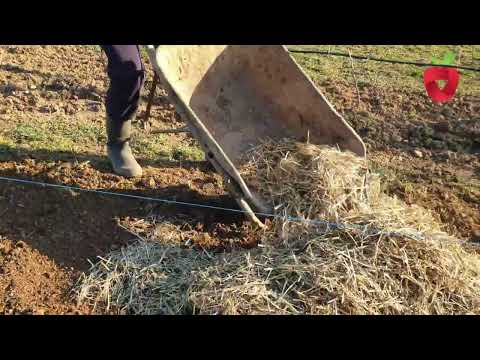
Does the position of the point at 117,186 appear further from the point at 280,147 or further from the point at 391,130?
the point at 391,130

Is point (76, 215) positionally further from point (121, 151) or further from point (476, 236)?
point (476, 236)

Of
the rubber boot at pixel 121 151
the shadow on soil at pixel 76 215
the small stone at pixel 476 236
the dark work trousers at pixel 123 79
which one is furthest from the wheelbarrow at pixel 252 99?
the small stone at pixel 476 236

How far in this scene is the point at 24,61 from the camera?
17.1ft

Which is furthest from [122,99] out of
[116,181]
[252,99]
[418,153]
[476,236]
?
[476,236]

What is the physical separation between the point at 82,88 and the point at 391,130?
9.58 feet

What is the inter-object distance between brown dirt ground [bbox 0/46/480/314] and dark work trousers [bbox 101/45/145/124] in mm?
503

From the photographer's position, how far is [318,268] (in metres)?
2.75

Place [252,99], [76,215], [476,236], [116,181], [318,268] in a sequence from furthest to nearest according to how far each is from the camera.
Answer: [252,99] → [116,181] → [476,236] → [76,215] → [318,268]

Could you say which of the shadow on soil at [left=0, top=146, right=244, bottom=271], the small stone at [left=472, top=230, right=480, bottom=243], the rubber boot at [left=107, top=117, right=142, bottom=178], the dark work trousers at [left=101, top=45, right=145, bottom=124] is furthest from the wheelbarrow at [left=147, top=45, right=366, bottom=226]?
the small stone at [left=472, top=230, right=480, bottom=243]

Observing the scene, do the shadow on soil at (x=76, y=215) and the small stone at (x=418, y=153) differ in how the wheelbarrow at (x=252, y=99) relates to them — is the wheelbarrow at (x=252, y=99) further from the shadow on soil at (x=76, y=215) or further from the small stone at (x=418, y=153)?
the small stone at (x=418, y=153)

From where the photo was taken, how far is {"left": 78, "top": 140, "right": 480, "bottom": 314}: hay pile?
266 cm

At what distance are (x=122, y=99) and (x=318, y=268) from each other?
5.81ft

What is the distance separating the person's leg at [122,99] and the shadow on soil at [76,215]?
0.27 meters

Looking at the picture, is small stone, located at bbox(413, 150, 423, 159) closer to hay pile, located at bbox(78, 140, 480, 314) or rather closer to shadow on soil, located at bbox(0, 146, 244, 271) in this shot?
hay pile, located at bbox(78, 140, 480, 314)
